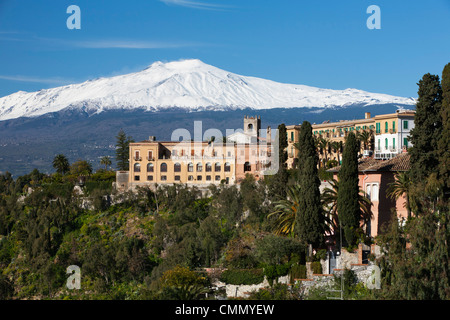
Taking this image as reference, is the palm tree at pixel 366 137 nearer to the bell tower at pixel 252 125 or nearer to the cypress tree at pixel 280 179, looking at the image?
the cypress tree at pixel 280 179

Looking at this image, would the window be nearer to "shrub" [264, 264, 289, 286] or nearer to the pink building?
the pink building

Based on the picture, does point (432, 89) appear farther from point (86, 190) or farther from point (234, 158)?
point (86, 190)

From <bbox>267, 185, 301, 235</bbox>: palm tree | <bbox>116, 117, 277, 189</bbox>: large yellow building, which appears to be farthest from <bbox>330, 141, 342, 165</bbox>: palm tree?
<bbox>267, 185, 301, 235</bbox>: palm tree

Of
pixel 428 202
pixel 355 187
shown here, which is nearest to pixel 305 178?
pixel 355 187

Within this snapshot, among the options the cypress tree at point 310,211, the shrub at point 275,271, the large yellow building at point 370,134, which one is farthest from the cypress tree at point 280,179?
the shrub at point 275,271

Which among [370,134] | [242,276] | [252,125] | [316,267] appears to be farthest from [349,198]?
[252,125]

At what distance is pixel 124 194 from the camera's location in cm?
6856

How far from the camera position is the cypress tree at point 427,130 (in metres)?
33.5

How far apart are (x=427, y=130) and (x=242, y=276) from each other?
→ 11958mm

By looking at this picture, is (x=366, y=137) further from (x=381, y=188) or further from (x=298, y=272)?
(x=298, y=272)

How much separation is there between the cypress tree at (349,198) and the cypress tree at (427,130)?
116 inches

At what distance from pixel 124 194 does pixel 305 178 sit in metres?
35.2

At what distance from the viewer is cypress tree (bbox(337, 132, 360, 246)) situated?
34.8 metres

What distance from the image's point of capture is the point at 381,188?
37.2 m
